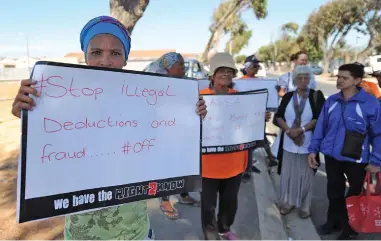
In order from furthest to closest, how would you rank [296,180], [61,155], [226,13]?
[226,13] < [296,180] < [61,155]

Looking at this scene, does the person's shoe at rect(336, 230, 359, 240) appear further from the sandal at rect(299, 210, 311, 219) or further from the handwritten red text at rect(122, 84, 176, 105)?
the handwritten red text at rect(122, 84, 176, 105)

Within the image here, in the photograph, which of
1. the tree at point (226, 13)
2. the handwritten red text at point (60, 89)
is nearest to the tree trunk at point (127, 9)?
the handwritten red text at point (60, 89)

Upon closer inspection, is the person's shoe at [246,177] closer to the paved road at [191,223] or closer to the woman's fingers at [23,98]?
the paved road at [191,223]

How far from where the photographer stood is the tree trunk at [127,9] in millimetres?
5164

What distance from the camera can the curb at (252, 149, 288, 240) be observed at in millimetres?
3254

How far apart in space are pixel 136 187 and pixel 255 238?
2.09 metres

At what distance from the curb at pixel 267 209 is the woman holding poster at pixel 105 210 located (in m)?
2.04

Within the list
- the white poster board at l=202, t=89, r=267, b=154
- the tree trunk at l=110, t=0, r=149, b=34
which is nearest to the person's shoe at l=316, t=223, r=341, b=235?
the white poster board at l=202, t=89, r=267, b=154

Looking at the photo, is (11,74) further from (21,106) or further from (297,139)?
(21,106)

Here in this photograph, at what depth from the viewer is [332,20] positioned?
37.9 m

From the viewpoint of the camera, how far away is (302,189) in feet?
12.1

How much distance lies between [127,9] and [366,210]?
14.5 feet

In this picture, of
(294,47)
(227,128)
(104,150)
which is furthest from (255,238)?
(294,47)

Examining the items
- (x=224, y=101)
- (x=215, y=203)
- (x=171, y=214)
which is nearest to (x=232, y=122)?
(x=224, y=101)
